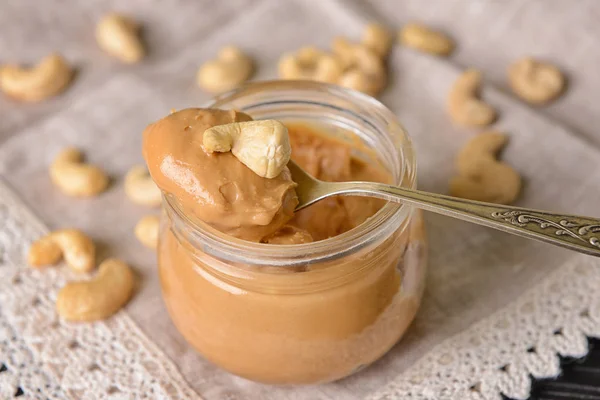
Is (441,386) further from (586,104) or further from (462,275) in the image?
(586,104)

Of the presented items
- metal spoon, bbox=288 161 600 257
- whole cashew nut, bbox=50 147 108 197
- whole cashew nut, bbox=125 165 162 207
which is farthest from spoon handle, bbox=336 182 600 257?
whole cashew nut, bbox=50 147 108 197

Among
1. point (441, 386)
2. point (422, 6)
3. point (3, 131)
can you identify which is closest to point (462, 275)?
point (441, 386)

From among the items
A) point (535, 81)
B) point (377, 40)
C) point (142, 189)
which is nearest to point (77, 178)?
point (142, 189)

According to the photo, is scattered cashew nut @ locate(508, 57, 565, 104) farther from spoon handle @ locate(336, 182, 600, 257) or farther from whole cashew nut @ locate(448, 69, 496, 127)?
spoon handle @ locate(336, 182, 600, 257)

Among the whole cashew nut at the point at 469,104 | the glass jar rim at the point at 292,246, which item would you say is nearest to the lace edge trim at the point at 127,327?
the glass jar rim at the point at 292,246

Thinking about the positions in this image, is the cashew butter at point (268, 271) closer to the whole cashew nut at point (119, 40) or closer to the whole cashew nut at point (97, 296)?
the whole cashew nut at point (97, 296)
